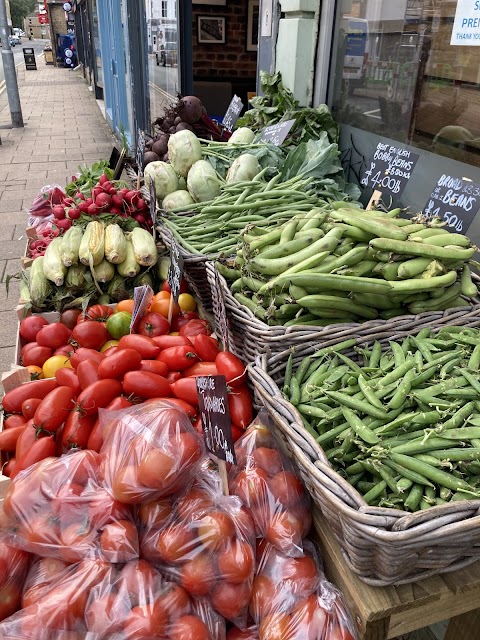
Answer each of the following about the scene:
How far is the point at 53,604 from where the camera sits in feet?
4.49

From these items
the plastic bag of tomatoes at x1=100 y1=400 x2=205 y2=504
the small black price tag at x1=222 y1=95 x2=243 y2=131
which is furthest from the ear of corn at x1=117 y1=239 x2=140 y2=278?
the small black price tag at x1=222 y1=95 x2=243 y2=131

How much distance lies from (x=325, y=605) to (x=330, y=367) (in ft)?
2.43

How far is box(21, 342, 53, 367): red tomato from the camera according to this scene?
2.57 metres

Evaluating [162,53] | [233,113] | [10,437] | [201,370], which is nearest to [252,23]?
[162,53]

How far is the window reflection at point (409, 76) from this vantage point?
2.74 metres

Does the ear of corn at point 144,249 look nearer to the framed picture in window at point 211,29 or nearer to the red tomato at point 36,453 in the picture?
the red tomato at point 36,453

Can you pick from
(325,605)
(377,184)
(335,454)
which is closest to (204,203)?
(377,184)

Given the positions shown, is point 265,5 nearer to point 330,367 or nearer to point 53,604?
point 330,367

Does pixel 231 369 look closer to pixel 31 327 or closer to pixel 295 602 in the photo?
pixel 295 602

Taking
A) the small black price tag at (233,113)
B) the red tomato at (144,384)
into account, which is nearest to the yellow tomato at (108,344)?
the red tomato at (144,384)

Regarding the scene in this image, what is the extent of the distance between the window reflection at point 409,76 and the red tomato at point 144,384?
1979mm

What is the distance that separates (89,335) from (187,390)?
0.76 meters

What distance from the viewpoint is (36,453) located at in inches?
70.2

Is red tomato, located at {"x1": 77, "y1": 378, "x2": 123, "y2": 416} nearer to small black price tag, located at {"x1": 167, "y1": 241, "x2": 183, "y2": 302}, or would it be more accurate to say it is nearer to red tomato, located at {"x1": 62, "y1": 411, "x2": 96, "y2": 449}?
red tomato, located at {"x1": 62, "y1": 411, "x2": 96, "y2": 449}
